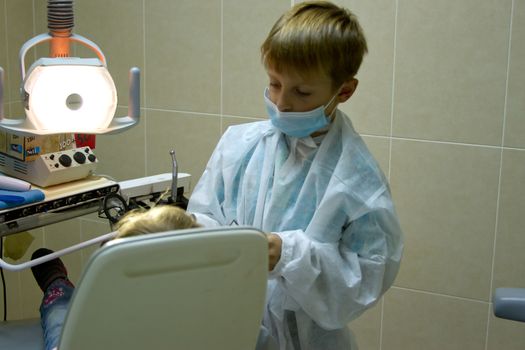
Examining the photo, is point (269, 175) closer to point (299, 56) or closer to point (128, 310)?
point (299, 56)

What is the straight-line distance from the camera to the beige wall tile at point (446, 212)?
2441mm

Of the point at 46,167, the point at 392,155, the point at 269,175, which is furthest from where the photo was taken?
the point at 392,155

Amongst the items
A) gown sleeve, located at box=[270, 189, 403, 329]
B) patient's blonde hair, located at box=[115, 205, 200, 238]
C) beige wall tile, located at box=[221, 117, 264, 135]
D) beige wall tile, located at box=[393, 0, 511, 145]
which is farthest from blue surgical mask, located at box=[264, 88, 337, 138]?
beige wall tile, located at box=[221, 117, 264, 135]

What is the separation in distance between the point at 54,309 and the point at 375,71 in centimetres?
129

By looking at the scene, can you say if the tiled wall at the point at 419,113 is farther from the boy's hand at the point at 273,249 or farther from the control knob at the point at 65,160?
the boy's hand at the point at 273,249

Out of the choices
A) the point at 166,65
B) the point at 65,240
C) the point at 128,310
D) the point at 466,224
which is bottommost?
the point at 65,240

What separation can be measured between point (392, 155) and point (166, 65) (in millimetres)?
965

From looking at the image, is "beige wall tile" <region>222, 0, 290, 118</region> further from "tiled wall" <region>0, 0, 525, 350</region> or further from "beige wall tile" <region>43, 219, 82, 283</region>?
"beige wall tile" <region>43, 219, 82, 283</region>

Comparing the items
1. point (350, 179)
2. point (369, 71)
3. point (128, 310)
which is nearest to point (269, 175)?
point (350, 179)

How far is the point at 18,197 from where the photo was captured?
1.82 meters

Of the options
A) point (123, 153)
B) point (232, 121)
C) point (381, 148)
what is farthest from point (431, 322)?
point (123, 153)

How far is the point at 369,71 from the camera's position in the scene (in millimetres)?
2512

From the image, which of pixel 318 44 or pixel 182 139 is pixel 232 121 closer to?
pixel 182 139

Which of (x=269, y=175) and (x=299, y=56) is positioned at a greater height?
(x=299, y=56)
